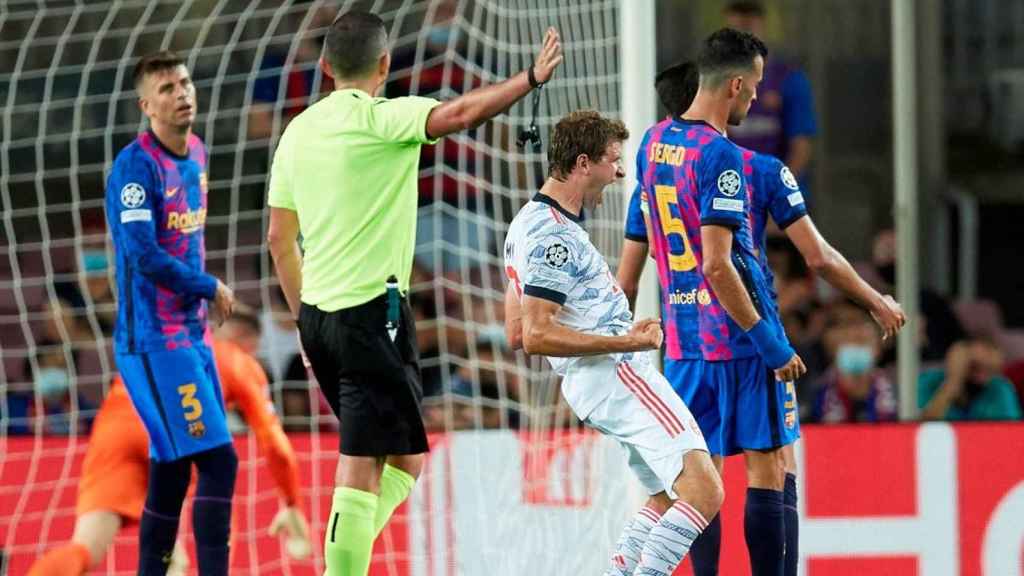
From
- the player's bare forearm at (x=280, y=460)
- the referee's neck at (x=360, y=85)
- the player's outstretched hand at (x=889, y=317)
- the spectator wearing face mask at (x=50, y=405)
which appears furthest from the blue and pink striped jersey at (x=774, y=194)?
the spectator wearing face mask at (x=50, y=405)

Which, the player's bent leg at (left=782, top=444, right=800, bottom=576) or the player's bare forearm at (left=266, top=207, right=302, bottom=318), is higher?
the player's bare forearm at (left=266, top=207, right=302, bottom=318)

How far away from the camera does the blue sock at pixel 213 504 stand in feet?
22.5

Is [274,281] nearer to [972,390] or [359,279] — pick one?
[972,390]

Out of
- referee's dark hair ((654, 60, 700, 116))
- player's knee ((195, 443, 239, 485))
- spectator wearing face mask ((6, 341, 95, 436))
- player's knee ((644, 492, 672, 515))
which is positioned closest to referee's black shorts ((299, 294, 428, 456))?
player's knee ((644, 492, 672, 515))

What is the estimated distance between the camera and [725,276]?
5.91 metres

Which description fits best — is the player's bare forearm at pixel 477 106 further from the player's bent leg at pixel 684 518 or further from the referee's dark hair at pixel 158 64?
the referee's dark hair at pixel 158 64

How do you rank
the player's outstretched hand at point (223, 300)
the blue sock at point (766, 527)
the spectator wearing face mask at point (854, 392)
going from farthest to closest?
the spectator wearing face mask at point (854, 392) → the player's outstretched hand at point (223, 300) → the blue sock at point (766, 527)

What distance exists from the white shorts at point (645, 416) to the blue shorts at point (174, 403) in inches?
61.7

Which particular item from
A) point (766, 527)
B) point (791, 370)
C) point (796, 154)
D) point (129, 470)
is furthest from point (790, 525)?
point (796, 154)

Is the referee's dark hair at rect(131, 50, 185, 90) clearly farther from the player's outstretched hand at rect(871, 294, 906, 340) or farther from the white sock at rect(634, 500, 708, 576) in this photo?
the player's outstretched hand at rect(871, 294, 906, 340)

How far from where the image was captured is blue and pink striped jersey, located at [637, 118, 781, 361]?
19.5ft

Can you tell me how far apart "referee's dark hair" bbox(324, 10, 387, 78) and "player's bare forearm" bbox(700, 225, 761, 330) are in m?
1.16

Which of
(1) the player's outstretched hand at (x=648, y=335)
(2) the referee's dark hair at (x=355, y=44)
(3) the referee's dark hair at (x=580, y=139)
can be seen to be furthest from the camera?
(2) the referee's dark hair at (x=355, y=44)

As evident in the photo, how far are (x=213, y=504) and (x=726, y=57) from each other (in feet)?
7.97
